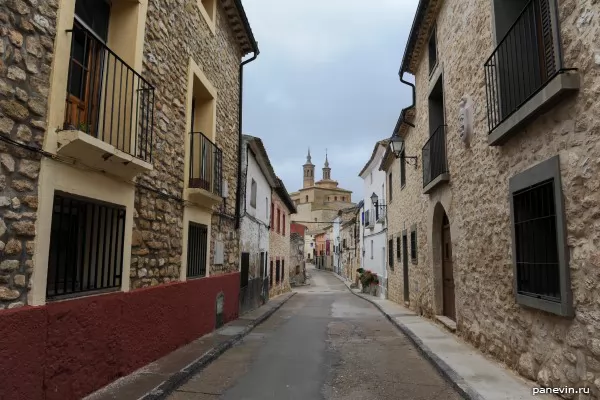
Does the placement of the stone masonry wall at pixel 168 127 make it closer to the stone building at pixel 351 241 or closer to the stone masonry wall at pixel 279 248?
the stone masonry wall at pixel 279 248

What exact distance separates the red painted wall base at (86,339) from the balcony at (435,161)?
Result: 4931mm

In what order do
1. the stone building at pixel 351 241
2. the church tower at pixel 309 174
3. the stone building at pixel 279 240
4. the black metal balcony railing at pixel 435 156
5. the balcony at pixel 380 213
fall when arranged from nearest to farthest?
the black metal balcony railing at pixel 435 156 → the stone building at pixel 279 240 → the balcony at pixel 380 213 → the stone building at pixel 351 241 → the church tower at pixel 309 174

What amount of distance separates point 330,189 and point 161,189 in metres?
74.3

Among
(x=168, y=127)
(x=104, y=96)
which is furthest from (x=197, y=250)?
(x=104, y=96)

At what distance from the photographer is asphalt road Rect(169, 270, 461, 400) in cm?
485

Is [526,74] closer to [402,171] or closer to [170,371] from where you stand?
[170,371]

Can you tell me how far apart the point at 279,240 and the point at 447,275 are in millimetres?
13273

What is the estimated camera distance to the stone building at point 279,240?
19297 millimetres

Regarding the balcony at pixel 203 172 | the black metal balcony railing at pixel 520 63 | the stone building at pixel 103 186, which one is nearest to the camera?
the stone building at pixel 103 186

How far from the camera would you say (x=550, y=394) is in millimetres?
4262

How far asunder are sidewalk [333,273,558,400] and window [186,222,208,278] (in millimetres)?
3887

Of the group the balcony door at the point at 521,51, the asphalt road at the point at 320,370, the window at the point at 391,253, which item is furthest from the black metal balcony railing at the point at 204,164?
the window at the point at 391,253

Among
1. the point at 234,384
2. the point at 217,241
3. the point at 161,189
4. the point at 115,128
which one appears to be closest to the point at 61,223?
the point at 115,128

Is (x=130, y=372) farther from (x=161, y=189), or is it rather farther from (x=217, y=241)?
(x=217, y=241)
